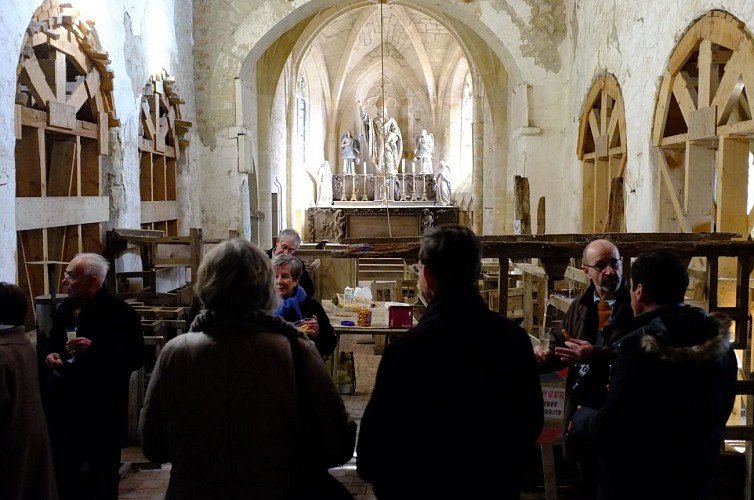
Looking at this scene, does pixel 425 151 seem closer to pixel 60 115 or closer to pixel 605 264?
pixel 60 115

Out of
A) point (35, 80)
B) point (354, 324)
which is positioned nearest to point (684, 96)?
point (354, 324)

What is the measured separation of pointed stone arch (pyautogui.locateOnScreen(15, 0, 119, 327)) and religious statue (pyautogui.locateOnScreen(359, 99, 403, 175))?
598 inches

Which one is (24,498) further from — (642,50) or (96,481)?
(642,50)

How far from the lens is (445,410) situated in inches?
68.1

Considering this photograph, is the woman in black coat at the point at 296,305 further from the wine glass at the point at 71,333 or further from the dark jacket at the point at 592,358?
the dark jacket at the point at 592,358

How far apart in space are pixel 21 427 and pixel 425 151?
19.8 m

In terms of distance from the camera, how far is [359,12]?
19.8 metres

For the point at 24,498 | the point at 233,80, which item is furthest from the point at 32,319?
the point at 233,80

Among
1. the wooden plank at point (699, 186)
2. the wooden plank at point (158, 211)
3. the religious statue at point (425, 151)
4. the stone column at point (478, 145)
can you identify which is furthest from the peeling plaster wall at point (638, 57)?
the religious statue at point (425, 151)

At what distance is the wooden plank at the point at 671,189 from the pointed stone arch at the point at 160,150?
5.81m

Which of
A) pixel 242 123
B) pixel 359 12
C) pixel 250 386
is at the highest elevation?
pixel 359 12

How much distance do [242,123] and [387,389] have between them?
9.25 meters

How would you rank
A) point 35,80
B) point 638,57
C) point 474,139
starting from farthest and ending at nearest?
1. point 474,139
2. point 638,57
3. point 35,80

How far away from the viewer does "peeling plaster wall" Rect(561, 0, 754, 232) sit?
6.50 metres
